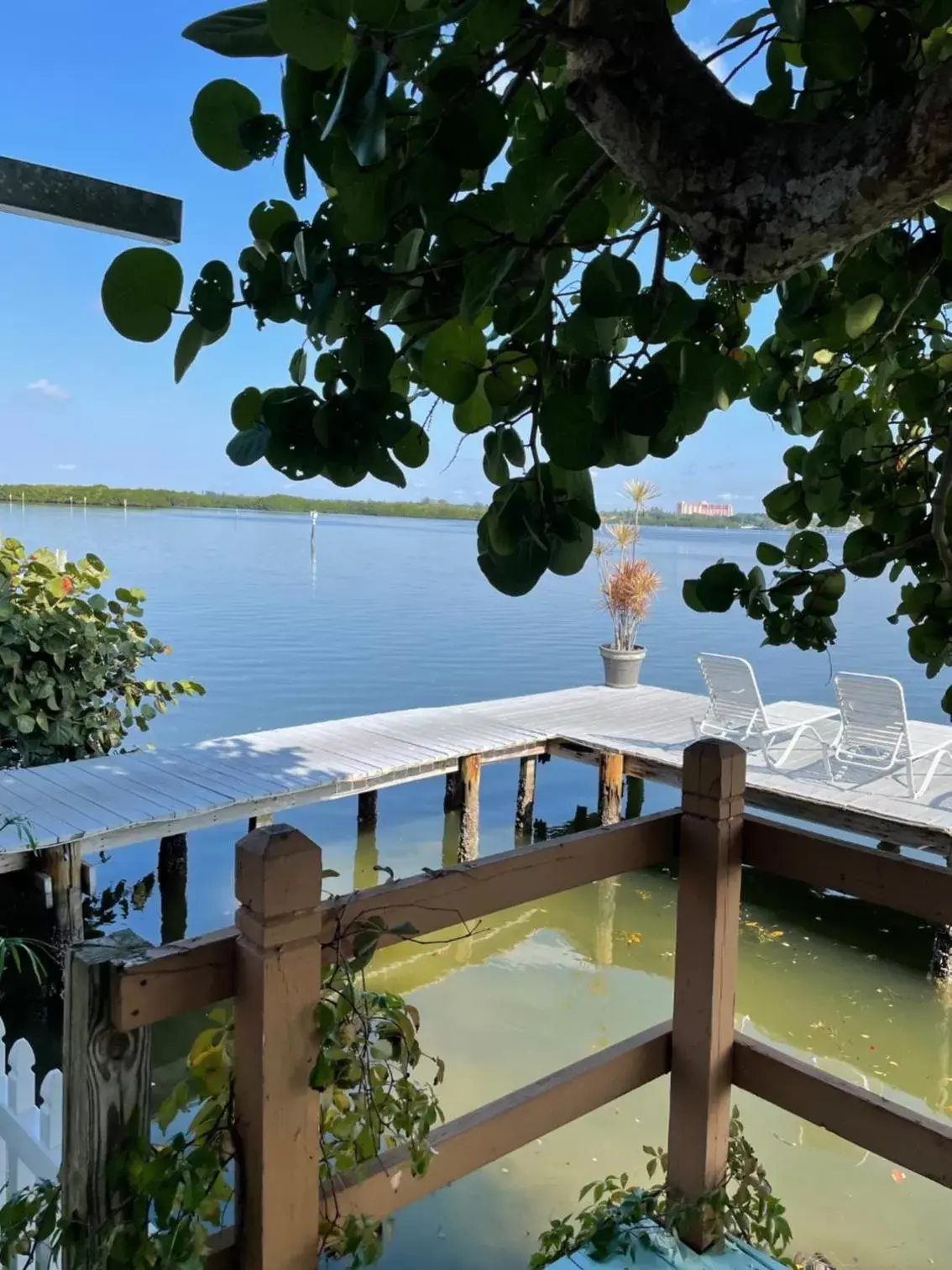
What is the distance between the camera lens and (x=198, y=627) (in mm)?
18125

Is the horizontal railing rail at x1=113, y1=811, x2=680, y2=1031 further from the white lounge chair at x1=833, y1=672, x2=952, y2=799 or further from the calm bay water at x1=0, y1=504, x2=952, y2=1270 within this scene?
the white lounge chair at x1=833, y1=672, x2=952, y2=799

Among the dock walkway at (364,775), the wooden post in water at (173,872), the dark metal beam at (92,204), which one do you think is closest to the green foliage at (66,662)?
the dock walkway at (364,775)

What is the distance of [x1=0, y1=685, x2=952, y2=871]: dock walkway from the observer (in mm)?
5363

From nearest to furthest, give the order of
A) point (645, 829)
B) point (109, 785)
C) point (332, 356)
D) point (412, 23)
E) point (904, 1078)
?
point (412, 23) → point (332, 356) → point (645, 829) → point (904, 1078) → point (109, 785)

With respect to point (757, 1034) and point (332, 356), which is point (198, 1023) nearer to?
point (757, 1034)

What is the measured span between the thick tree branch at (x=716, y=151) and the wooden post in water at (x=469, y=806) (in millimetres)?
6599

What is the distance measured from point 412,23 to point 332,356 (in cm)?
37

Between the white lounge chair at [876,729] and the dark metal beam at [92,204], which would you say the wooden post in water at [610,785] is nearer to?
the white lounge chair at [876,729]

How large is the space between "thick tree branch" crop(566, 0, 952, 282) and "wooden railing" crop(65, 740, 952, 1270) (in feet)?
2.39

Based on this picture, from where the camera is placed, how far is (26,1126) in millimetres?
1975

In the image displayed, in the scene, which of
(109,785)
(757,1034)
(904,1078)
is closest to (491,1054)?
(757,1034)

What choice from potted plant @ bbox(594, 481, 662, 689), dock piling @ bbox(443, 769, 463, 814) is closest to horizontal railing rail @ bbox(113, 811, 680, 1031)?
dock piling @ bbox(443, 769, 463, 814)

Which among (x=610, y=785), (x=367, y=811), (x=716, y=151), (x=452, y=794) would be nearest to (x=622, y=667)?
(x=610, y=785)

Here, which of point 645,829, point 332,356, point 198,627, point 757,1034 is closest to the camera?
point 332,356
